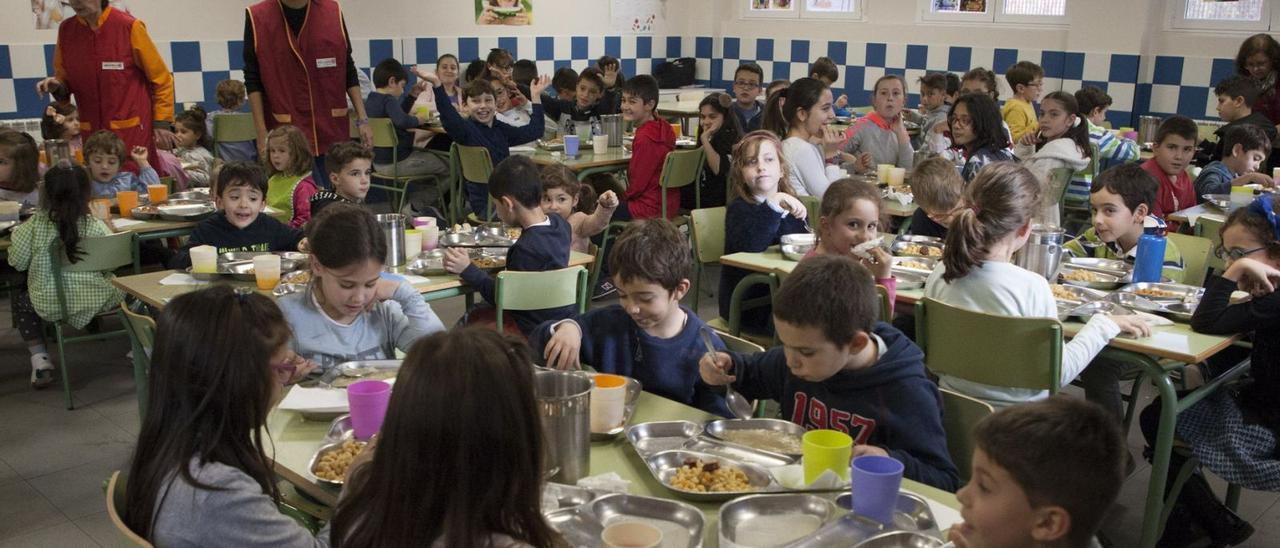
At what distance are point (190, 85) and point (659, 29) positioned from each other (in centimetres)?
477

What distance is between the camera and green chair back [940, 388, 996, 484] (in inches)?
86.4

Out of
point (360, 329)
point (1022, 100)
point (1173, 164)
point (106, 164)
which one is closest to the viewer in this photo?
point (360, 329)

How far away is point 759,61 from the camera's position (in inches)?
418

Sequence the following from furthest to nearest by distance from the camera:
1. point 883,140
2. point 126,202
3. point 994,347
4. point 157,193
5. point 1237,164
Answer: point 883,140 < point 1237,164 < point 157,193 < point 126,202 < point 994,347

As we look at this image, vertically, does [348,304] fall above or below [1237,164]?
below

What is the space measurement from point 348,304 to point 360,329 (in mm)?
88

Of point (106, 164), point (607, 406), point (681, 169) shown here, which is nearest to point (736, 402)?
point (607, 406)

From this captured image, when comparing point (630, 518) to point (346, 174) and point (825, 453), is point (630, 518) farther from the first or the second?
point (346, 174)

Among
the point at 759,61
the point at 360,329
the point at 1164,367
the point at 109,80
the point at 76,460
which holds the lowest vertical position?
the point at 76,460

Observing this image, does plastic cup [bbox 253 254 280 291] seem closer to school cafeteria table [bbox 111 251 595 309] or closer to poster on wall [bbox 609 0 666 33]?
school cafeteria table [bbox 111 251 595 309]

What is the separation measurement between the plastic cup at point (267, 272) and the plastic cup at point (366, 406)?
60.1 inches

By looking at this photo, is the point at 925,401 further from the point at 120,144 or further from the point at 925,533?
the point at 120,144

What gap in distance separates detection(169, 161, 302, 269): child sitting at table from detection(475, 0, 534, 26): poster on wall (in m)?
5.44

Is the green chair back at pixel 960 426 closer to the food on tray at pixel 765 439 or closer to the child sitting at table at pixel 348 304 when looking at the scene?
the food on tray at pixel 765 439
